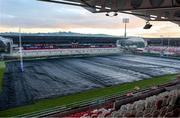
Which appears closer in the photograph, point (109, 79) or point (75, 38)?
point (109, 79)

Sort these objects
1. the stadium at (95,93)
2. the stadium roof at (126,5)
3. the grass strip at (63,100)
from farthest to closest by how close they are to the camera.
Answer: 1. the grass strip at (63,100)
2. the stadium roof at (126,5)
3. the stadium at (95,93)

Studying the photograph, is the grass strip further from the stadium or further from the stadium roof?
the stadium roof

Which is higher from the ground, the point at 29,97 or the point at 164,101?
the point at 164,101

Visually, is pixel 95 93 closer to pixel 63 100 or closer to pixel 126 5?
pixel 63 100

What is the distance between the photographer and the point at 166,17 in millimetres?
16516

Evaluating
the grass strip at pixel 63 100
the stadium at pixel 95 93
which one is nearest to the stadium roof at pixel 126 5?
the stadium at pixel 95 93

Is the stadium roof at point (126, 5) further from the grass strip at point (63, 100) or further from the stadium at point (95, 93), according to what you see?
the grass strip at point (63, 100)

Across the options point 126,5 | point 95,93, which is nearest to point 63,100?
point 95,93

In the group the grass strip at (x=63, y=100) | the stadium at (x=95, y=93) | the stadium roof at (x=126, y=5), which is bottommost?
the grass strip at (x=63, y=100)

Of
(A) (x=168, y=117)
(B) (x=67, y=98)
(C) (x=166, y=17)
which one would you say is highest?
(C) (x=166, y=17)

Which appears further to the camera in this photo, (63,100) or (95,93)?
(95,93)

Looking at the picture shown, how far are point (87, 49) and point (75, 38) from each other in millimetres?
10025

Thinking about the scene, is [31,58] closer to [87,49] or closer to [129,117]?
[87,49]

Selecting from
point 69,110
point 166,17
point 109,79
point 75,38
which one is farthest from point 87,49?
point 69,110
